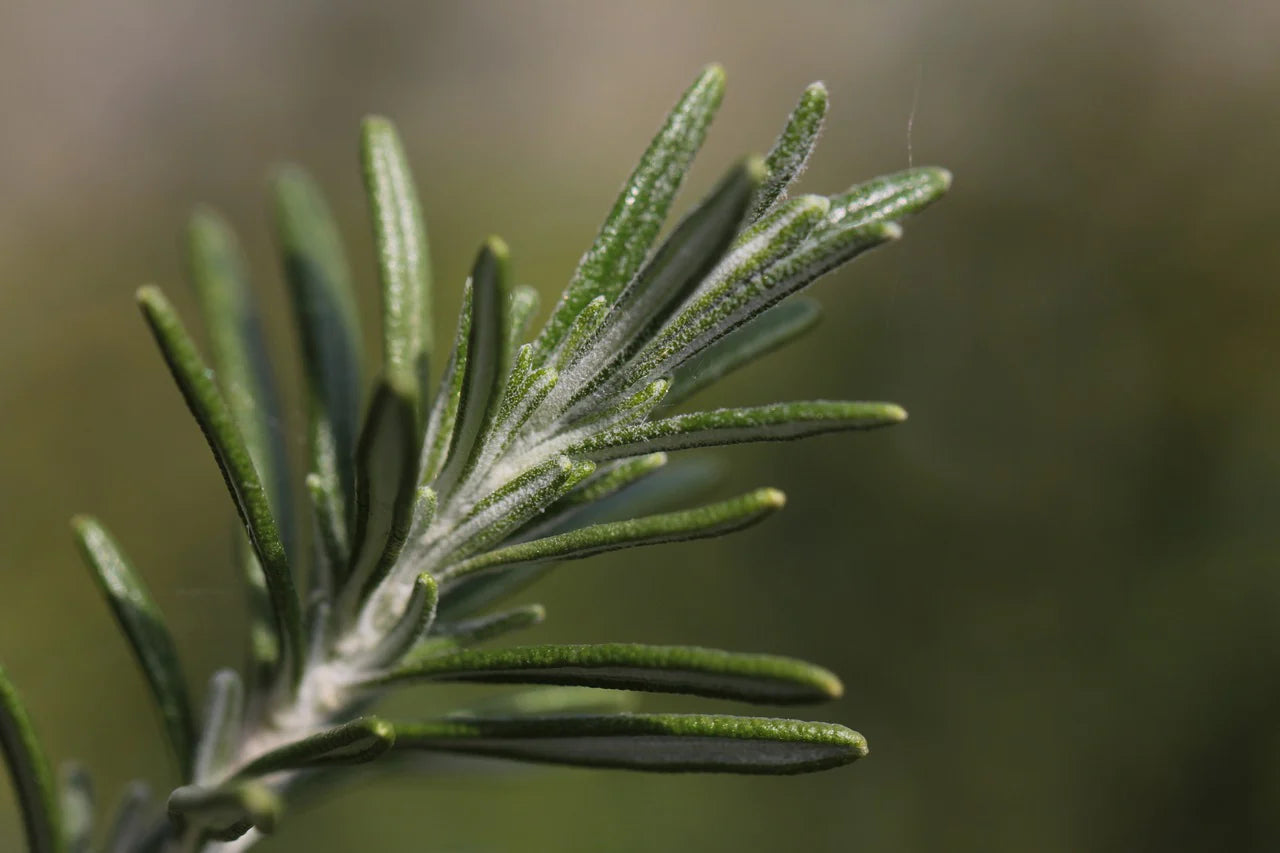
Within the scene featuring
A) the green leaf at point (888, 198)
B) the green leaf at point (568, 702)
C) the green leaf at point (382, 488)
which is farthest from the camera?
the green leaf at point (568, 702)

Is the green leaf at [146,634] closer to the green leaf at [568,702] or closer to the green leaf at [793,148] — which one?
the green leaf at [568,702]

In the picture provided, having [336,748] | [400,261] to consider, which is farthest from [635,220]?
[336,748]

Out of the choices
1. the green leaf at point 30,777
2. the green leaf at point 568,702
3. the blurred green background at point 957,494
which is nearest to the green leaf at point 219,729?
the green leaf at point 30,777

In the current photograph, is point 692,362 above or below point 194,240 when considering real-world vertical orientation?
below

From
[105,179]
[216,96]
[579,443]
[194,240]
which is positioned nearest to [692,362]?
[579,443]

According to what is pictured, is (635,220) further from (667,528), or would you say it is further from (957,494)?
(957,494)

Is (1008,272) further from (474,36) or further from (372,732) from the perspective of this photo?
(474,36)
